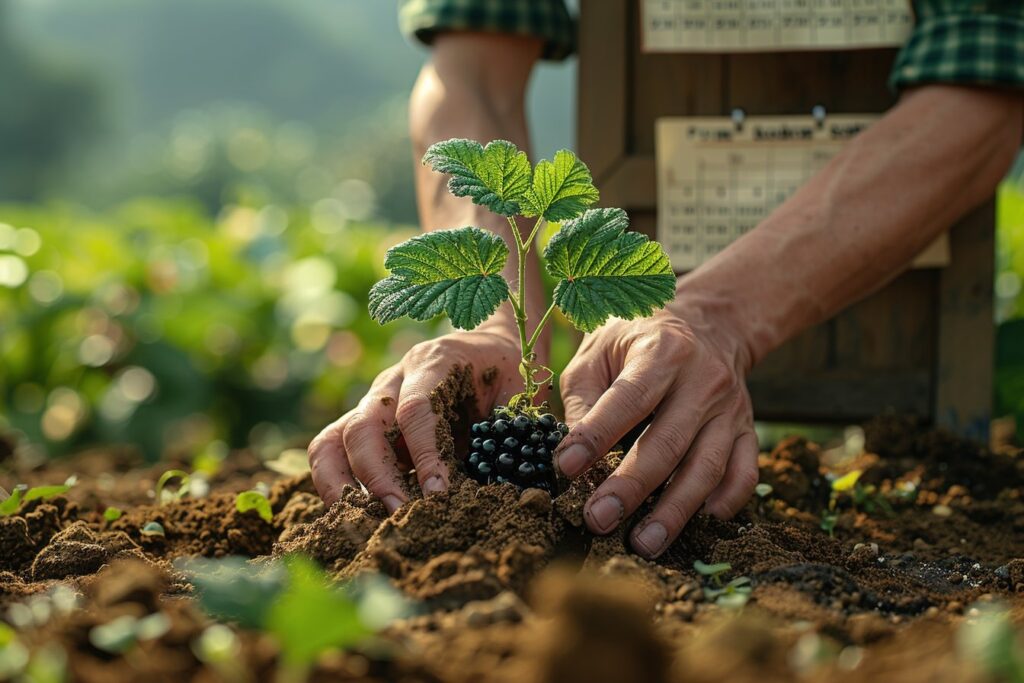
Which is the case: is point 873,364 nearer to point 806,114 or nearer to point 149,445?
point 806,114

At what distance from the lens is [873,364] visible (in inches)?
109

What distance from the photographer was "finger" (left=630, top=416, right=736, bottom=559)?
139 centimetres

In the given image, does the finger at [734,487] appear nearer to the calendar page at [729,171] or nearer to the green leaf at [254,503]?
the green leaf at [254,503]

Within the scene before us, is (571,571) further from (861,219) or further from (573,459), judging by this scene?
(861,219)

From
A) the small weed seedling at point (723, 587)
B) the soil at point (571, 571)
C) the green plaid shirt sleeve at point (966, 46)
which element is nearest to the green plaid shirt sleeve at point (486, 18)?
the green plaid shirt sleeve at point (966, 46)

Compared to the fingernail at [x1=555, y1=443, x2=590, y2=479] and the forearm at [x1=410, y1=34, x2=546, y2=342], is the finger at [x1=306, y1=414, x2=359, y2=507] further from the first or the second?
the forearm at [x1=410, y1=34, x2=546, y2=342]

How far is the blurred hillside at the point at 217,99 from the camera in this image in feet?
130

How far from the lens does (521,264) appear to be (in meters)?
1.41

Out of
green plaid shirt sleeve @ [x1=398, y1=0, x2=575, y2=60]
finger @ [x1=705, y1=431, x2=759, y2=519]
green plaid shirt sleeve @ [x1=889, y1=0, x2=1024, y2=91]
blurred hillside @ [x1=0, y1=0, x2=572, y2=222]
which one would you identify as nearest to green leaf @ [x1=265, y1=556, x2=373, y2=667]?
finger @ [x1=705, y1=431, x2=759, y2=519]

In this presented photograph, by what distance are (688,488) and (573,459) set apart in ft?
0.62

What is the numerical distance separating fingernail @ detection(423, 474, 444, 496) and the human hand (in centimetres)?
16

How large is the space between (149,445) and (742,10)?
2462 millimetres

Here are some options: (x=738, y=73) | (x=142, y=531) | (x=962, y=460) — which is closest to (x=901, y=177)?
(x=962, y=460)

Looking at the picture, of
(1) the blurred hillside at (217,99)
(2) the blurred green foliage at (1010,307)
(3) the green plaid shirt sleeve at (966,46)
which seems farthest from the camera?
(1) the blurred hillside at (217,99)
